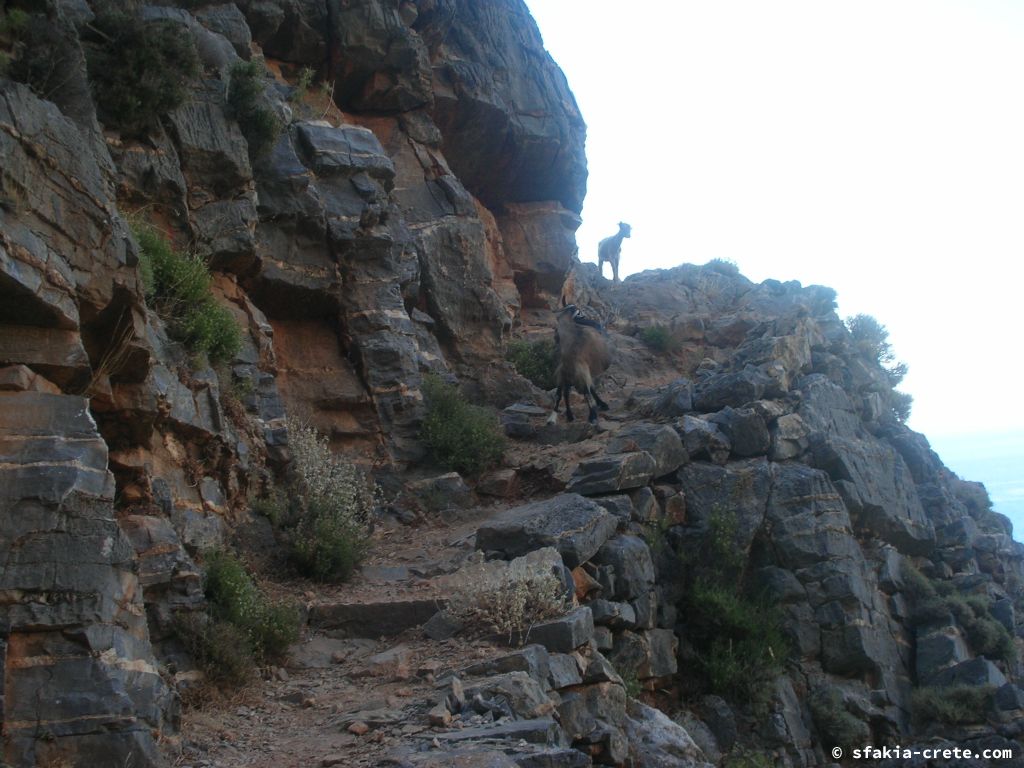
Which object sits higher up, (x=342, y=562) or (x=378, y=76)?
(x=378, y=76)

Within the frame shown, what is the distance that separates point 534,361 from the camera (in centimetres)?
1812

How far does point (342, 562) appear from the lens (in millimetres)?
10703

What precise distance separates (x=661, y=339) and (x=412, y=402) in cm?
715

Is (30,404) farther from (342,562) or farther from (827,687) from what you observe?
(827,687)

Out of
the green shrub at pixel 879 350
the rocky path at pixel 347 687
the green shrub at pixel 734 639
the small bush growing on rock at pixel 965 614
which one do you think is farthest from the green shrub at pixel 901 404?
the rocky path at pixel 347 687

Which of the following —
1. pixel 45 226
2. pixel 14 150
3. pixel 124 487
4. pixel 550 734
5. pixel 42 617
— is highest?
pixel 14 150

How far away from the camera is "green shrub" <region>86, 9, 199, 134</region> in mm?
11156

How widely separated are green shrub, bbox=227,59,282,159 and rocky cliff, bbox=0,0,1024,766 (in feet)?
0.21

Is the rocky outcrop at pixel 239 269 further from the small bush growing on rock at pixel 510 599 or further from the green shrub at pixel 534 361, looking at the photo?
the small bush growing on rock at pixel 510 599

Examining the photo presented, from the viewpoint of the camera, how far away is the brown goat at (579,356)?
627 inches

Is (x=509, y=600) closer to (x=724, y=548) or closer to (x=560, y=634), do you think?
(x=560, y=634)

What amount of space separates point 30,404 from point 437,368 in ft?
30.9

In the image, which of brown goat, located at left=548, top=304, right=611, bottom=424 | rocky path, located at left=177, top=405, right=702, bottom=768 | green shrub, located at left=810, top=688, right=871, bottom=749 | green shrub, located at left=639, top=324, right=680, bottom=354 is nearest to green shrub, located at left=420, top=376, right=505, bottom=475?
rocky path, located at left=177, top=405, right=702, bottom=768

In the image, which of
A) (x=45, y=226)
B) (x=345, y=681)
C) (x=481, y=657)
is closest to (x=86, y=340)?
(x=45, y=226)
